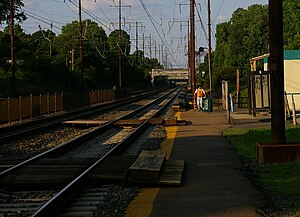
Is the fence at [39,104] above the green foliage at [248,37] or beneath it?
beneath

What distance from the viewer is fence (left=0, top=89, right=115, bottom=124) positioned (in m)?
32.4

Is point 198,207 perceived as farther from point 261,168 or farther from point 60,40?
point 60,40

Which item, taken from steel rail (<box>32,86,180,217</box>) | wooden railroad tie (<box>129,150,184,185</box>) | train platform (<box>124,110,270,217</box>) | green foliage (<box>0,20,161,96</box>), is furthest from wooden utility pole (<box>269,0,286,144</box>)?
green foliage (<box>0,20,161,96</box>)

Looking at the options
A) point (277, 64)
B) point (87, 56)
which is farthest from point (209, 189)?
point (87, 56)

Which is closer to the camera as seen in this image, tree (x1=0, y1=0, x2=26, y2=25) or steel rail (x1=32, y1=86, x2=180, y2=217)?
steel rail (x1=32, y1=86, x2=180, y2=217)

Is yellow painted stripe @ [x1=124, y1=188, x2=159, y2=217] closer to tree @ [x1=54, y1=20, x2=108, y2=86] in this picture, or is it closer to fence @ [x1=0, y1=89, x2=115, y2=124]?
fence @ [x1=0, y1=89, x2=115, y2=124]

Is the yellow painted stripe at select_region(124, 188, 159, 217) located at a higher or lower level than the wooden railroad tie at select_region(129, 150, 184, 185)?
lower

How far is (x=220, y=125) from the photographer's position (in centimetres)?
2670

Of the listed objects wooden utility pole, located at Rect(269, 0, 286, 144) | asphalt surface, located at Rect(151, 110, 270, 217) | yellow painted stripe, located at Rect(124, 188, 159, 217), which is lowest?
yellow painted stripe, located at Rect(124, 188, 159, 217)

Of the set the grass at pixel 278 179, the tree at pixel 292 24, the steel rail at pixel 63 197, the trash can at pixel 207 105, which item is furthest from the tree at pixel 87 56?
the steel rail at pixel 63 197

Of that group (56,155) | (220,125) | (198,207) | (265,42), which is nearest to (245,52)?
(265,42)

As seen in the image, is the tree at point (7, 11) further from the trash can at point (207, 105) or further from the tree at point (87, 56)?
the trash can at point (207, 105)

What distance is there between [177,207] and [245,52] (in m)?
98.6

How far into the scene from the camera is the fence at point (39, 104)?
32.4 meters
